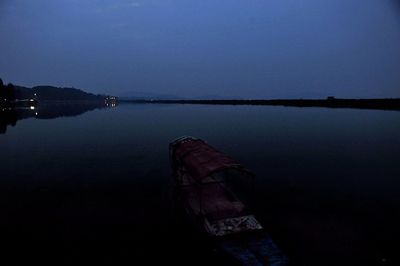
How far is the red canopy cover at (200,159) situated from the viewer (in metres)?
17.6

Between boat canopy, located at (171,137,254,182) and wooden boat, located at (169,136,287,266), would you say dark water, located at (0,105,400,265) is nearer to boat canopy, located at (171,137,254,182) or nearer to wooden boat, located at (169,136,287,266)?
wooden boat, located at (169,136,287,266)

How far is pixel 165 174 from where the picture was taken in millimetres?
33062

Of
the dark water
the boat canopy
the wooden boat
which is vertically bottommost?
the dark water

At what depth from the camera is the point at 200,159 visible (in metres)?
20.1

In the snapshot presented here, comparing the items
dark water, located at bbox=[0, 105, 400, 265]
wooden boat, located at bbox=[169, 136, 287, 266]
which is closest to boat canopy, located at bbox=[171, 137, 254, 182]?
wooden boat, located at bbox=[169, 136, 287, 266]

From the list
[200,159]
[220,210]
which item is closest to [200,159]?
[200,159]

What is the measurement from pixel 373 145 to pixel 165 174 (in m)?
38.5

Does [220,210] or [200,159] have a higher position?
[200,159]

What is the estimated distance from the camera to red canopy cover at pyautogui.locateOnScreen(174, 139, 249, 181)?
1764 cm

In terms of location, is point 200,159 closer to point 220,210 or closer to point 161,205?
point 220,210

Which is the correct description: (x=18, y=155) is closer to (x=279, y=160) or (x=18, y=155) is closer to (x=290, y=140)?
(x=279, y=160)

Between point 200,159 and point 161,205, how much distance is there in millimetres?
6330

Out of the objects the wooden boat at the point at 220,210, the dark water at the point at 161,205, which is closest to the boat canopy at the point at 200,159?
the wooden boat at the point at 220,210

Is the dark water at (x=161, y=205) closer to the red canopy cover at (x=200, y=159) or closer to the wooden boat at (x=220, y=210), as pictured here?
the wooden boat at (x=220, y=210)
